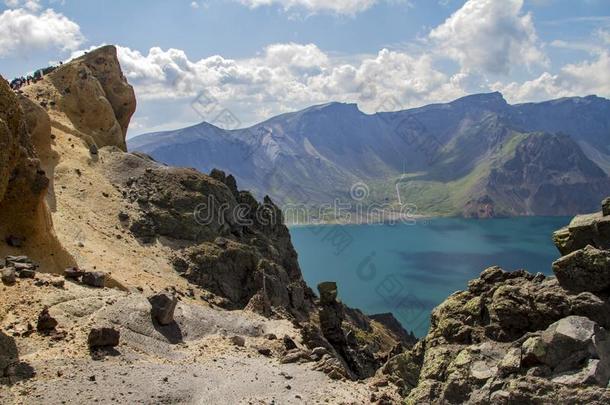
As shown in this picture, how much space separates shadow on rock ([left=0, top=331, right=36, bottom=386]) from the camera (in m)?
23.1

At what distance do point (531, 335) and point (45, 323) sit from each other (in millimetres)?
22340

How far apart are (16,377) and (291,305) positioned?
4518cm

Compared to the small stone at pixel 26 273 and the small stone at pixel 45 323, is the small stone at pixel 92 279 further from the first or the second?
the small stone at pixel 45 323

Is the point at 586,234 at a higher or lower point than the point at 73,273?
higher

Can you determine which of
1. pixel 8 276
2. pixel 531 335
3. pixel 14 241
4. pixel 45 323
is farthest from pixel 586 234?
pixel 14 241

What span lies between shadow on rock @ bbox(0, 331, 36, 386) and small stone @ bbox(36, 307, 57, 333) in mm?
2529

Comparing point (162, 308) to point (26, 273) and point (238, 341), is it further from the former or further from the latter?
point (26, 273)

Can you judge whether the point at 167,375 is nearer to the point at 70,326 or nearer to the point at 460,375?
the point at 70,326

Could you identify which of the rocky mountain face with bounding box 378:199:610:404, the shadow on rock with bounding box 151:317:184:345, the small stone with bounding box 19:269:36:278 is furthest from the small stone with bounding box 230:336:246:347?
the small stone with bounding box 19:269:36:278

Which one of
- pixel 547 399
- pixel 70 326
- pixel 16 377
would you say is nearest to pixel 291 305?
pixel 70 326

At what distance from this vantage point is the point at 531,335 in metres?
20.7

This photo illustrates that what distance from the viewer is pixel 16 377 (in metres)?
23.3

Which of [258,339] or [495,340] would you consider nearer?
[495,340]

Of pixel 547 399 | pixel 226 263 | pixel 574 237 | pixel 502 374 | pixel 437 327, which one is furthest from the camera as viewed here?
pixel 226 263
